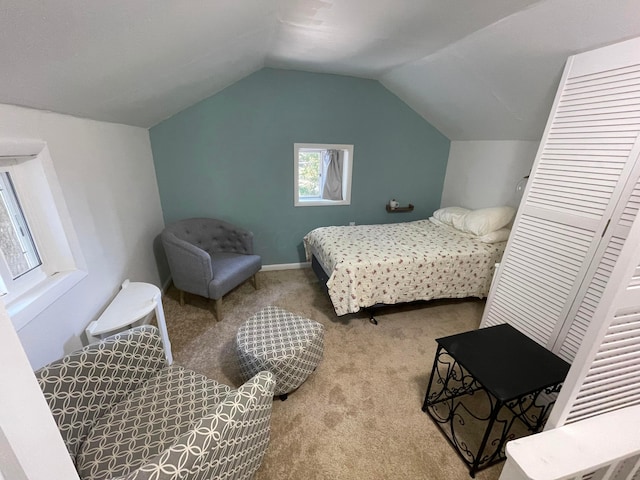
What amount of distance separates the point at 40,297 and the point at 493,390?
85.9 inches

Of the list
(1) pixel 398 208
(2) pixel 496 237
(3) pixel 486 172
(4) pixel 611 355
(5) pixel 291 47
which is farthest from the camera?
(1) pixel 398 208

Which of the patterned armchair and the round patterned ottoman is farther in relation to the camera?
the round patterned ottoman

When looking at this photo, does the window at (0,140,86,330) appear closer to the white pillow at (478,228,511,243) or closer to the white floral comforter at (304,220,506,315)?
the white floral comforter at (304,220,506,315)

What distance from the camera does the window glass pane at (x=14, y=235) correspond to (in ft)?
4.31

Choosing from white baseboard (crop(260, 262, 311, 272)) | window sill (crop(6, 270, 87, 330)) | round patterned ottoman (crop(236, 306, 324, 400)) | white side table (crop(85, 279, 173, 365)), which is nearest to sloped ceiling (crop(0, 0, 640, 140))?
window sill (crop(6, 270, 87, 330))

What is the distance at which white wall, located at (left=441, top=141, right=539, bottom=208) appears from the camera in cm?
270

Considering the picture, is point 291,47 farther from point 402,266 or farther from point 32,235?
point 32,235

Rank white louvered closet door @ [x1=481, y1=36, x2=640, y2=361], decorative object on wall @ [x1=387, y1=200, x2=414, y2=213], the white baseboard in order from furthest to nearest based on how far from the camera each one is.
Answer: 1. decorative object on wall @ [x1=387, y1=200, x2=414, y2=213]
2. the white baseboard
3. white louvered closet door @ [x1=481, y1=36, x2=640, y2=361]

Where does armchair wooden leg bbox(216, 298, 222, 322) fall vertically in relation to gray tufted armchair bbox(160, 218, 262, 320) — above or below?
below

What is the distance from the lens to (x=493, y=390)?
1.25 m

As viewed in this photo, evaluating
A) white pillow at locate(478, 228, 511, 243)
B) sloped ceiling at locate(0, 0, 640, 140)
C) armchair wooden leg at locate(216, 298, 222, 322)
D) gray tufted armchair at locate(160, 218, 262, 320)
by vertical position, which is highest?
sloped ceiling at locate(0, 0, 640, 140)

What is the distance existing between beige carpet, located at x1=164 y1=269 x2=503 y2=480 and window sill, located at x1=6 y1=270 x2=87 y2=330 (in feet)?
3.11

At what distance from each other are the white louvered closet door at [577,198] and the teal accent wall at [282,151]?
1.91 metres

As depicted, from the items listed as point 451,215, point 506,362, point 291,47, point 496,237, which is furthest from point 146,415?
point 451,215
